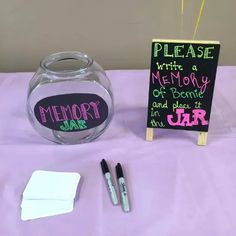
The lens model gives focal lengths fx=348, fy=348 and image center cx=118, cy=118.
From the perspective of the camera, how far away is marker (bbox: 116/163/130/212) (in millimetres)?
652

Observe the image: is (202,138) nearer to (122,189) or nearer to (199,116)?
(199,116)

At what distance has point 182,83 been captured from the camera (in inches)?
31.2

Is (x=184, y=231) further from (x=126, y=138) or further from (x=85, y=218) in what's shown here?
(x=126, y=138)

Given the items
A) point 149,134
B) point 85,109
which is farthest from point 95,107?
point 149,134

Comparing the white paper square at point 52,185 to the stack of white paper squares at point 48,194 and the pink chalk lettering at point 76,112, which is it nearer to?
the stack of white paper squares at point 48,194

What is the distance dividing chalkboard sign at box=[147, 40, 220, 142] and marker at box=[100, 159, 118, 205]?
0.54ft

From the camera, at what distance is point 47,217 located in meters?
0.64

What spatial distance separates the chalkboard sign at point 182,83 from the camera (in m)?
0.75

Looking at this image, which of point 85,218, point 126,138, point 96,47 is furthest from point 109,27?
point 85,218

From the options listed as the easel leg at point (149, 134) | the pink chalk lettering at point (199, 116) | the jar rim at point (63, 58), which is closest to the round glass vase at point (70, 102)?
the jar rim at point (63, 58)

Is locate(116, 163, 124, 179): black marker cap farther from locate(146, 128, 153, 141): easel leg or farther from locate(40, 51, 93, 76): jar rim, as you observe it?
locate(40, 51, 93, 76): jar rim

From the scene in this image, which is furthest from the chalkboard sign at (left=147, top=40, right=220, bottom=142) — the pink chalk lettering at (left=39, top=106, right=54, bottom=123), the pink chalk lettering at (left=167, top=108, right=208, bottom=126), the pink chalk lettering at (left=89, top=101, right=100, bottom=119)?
the pink chalk lettering at (left=39, top=106, right=54, bottom=123)

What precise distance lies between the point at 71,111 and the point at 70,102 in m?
0.02

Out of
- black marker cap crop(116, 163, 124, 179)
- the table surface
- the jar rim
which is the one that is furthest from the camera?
the jar rim
